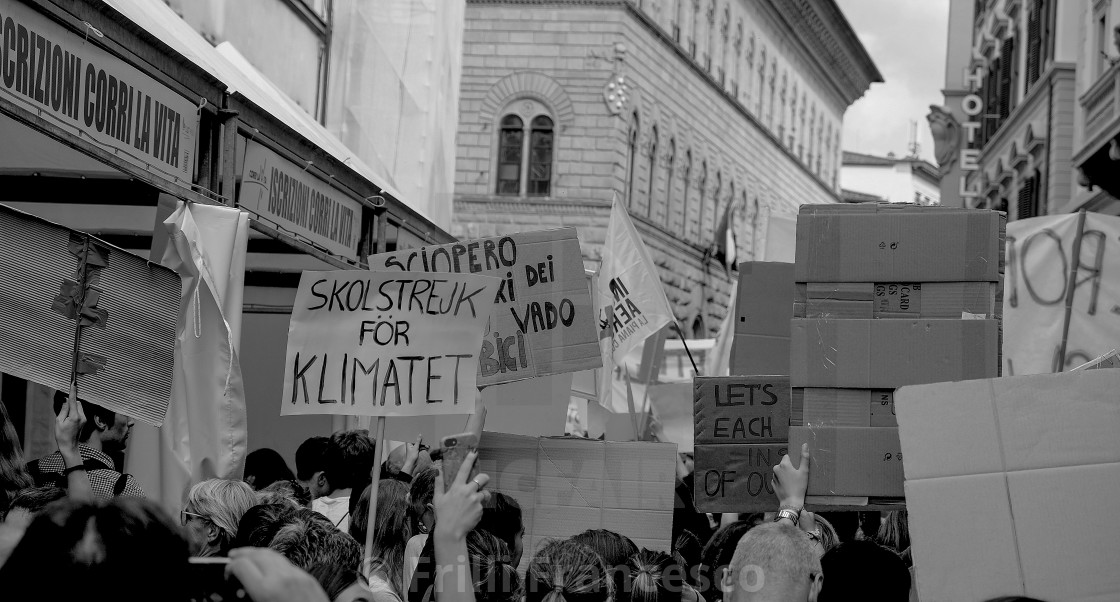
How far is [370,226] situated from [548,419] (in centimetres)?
344

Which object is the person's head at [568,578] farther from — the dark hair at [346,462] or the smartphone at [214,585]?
the dark hair at [346,462]

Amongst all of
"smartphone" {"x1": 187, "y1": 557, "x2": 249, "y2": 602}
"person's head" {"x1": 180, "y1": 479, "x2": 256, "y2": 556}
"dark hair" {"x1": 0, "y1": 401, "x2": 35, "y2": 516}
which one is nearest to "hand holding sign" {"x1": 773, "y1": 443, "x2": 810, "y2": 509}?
"person's head" {"x1": 180, "y1": 479, "x2": 256, "y2": 556}

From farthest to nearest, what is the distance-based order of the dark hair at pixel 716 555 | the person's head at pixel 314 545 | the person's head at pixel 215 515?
1. the dark hair at pixel 716 555
2. the person's head at pixel 215 515
3. the person's head at pixel 314 545

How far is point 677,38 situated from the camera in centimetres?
4022

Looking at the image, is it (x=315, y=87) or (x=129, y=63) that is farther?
(x=315, y=87)

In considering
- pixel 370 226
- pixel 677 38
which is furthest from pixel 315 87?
pixel 677 38

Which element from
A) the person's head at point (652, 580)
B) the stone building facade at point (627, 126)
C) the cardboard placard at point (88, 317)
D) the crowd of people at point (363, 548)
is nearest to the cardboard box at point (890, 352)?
the crowd of people at point (363, 548)

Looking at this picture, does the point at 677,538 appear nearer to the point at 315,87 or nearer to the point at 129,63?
the point at 129,63

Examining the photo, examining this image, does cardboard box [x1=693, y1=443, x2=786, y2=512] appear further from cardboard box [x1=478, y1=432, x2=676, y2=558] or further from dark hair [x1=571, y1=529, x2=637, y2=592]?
dark hair [x1=571, y1=529, x2=637, y2=592]

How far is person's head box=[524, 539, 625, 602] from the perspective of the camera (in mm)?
3736

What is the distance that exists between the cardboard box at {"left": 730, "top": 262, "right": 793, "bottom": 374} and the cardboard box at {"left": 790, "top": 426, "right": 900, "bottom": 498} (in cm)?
191

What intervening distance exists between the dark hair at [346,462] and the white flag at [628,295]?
3.57m

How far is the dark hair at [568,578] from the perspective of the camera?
12.3ft

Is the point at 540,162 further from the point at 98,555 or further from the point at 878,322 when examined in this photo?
the point at 98,555
